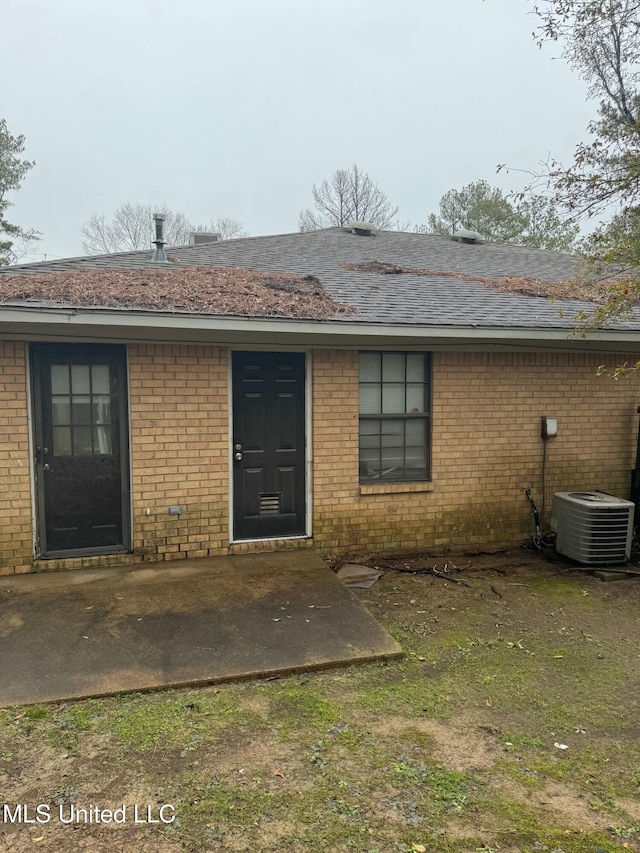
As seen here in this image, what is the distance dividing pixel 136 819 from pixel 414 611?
2.93 m

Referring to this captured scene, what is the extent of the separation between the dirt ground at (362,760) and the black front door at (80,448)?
103 inches

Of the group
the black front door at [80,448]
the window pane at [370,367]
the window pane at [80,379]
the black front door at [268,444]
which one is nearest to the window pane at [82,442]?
the black front door at [80,448]

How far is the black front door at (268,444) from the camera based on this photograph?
6.14 meters

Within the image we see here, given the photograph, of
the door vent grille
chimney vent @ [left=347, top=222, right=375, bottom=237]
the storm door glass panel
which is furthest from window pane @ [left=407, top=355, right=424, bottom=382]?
chimney vent @ [left=347, top=222, right=375, bottom=237]

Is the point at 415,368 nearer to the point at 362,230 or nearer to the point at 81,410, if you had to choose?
the point at 81,410

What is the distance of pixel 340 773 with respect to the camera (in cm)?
281

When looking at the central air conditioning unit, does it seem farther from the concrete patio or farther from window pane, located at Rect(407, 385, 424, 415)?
the concrete patio

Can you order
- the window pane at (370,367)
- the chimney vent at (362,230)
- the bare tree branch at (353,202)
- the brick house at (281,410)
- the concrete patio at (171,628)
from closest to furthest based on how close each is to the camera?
the concrete patio at (171,628), the brick house at (281,410), the window pane at (370,367), the chimney vent at (362,230), the bare tree branch at (353,202)

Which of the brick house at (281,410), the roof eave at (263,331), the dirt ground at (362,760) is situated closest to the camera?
the dirt ground at (362,760)

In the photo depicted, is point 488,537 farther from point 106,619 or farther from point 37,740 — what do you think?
point 37,740

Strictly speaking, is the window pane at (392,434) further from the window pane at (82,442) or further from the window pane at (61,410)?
the window pane at (61,410)

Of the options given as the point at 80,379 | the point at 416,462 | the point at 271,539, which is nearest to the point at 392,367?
the point at 416,462

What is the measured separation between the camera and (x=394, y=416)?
6555 mm

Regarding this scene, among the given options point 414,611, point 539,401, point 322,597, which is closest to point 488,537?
point 539,401
